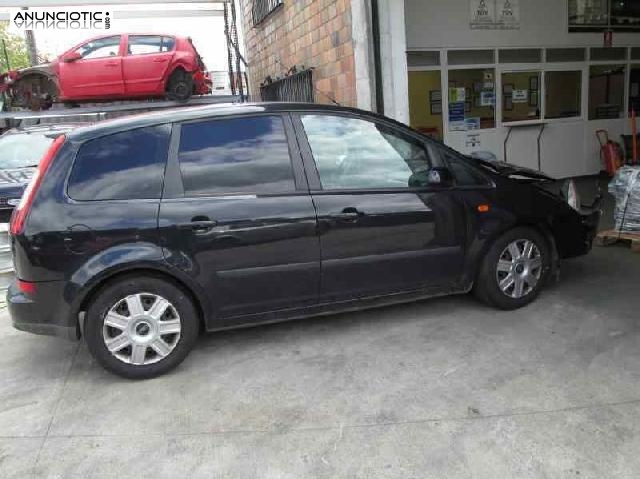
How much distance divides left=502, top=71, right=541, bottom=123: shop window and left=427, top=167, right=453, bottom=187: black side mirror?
6319 millimetres

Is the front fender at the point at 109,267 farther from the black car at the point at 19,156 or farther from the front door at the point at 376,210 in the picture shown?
the black car at the point at 19,156

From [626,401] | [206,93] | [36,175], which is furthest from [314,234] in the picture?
[206,93]

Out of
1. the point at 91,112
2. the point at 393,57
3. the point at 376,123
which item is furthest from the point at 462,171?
the point at 91,112

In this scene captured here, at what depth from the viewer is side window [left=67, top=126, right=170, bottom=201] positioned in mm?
3529

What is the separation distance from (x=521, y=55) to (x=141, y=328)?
27.7 ft

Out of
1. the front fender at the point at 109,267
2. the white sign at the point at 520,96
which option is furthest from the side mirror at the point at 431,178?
the white sign at the point at 520,96

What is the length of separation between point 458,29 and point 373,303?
6.47 metres

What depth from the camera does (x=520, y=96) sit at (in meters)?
9.96

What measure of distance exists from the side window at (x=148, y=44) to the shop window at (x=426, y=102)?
202 inches

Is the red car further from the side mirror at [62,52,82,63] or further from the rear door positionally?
the rear door

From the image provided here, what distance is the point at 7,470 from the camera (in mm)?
2861

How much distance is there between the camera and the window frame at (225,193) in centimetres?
363

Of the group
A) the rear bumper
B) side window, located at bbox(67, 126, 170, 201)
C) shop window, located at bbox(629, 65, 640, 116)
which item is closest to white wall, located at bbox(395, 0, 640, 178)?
shop window, located at bbox(629, 65, 640, 116)

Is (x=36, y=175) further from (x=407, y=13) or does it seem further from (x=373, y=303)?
(x=407, y=13)
